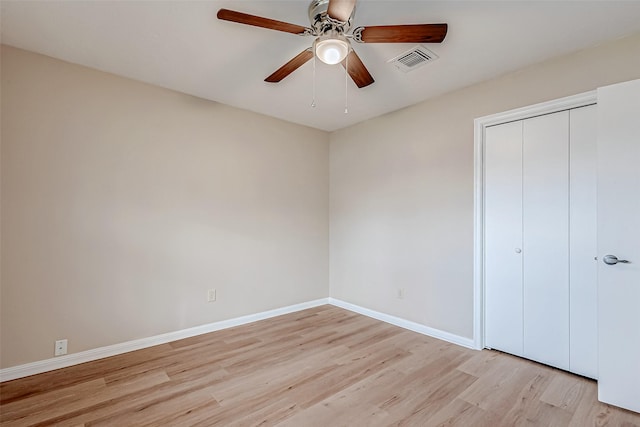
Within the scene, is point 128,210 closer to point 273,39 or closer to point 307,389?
point 273,39

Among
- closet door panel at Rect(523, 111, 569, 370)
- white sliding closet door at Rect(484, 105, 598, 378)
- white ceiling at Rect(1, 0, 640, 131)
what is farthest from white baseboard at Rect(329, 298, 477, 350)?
white ceiling at Rect(1, 0, 640, 131)

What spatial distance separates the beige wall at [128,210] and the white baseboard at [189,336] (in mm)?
60

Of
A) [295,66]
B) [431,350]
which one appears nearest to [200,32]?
[295,66]

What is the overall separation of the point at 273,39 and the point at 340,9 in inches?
32.8

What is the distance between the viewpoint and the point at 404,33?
165 cm

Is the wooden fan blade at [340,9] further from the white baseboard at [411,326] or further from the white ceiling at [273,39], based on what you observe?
the white baseboard at [411,326]

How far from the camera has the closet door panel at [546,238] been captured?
2.36 meters

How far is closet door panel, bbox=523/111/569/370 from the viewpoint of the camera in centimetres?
236

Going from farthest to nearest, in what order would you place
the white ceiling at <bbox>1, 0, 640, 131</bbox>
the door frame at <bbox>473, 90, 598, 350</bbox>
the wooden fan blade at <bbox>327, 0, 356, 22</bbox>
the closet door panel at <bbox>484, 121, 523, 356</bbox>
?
the door frame at <bbox>473, 90, 598, 350</bbox> → the closet door panel at <bbox>484, 121, 523, 356</bbox> → the white ceiling at <bbox>1, 0, 640, 131</bbox> → the wooden fan blade at <bbox>327, 0, 356, 22</bbox>

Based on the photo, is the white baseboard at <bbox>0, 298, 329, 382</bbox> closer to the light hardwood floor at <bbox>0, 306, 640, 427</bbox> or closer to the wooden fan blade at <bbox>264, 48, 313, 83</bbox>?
the light hardwood floor at <bbox>0, 306, 640, 427</bbox>

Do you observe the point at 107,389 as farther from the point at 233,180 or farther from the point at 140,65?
the point at 140,65

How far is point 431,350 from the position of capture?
276 centimetres

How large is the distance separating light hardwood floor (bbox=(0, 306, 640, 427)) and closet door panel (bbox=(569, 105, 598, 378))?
10.4 inches

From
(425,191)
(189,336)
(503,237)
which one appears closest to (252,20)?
(425,191)
